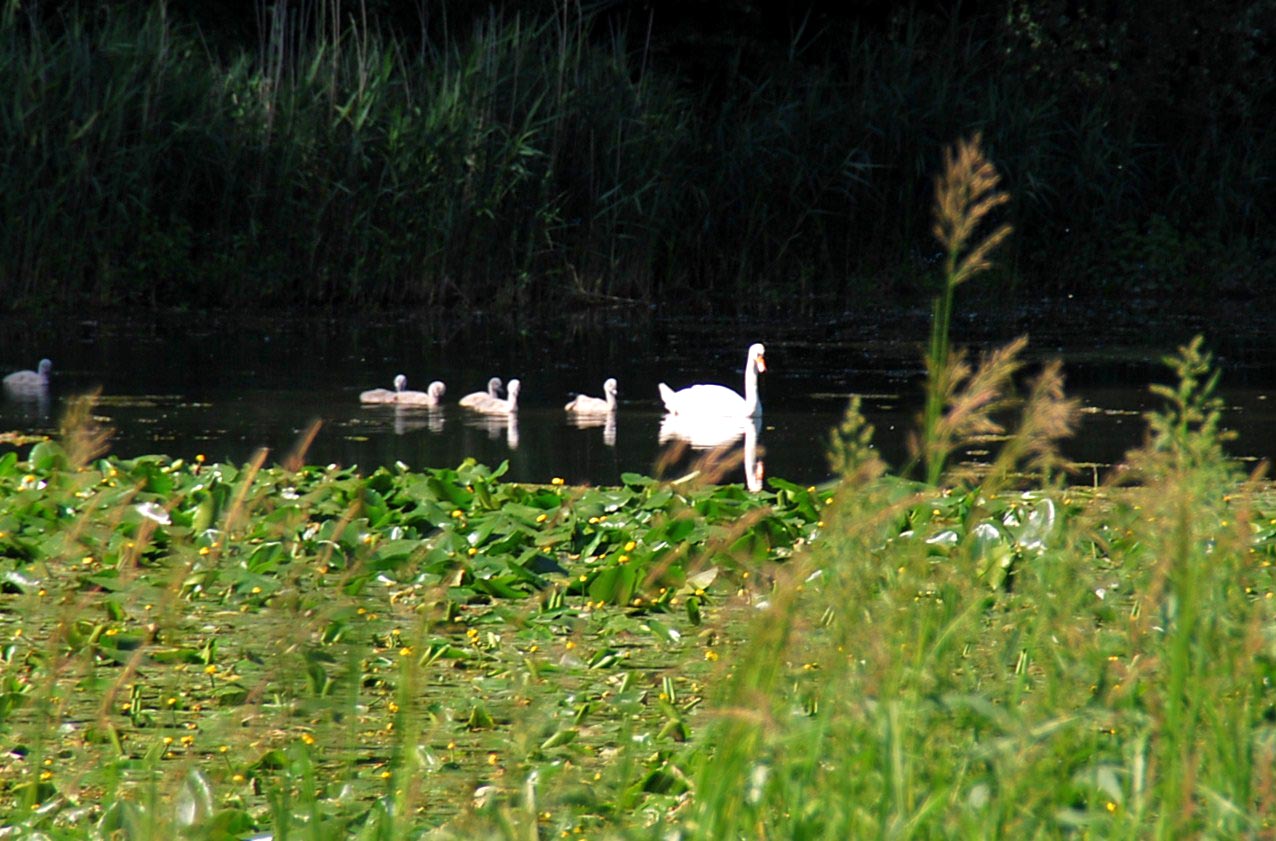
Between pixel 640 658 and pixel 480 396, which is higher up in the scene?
pixel 480 396

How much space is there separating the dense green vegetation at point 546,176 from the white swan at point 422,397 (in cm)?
468

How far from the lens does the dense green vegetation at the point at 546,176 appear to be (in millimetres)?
14133

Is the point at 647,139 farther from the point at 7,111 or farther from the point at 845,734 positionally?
the point at 845,734

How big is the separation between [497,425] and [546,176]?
239 inches

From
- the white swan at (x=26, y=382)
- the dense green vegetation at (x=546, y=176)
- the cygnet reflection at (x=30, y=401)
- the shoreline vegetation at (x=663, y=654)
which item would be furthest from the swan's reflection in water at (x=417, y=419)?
the dense green vegetation at (x=546, y=176)

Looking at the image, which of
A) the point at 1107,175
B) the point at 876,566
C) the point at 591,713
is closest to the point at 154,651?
the point at 591,713

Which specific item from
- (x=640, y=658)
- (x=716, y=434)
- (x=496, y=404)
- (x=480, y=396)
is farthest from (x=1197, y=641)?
(x=480, y=396)

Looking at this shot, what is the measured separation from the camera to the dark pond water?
8.53 metres

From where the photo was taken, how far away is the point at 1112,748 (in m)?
3.11

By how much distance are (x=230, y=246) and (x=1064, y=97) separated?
25.8 ft

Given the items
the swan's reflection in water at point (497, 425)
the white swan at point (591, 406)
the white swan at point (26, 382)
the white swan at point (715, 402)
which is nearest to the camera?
the swan's reflection in water at point (497, 425)

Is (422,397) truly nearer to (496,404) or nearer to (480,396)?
(480,396)

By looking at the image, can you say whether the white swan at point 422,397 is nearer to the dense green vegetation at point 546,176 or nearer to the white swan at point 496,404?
the white swan at point 496,404

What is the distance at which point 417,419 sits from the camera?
9469 millimetres
